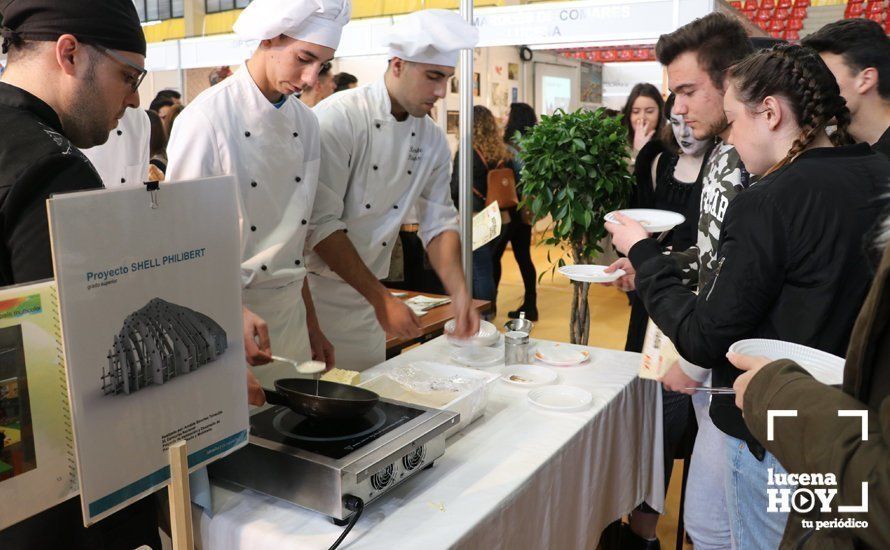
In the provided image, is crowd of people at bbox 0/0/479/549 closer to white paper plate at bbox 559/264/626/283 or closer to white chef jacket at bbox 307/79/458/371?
white chef jacket at bbox 307/79/458/371

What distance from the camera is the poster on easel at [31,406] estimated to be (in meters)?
0.74

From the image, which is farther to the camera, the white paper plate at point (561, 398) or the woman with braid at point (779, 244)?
the white paper plate at point (561, 398)

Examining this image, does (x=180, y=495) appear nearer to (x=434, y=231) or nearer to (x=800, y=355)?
(x=800, y=355)

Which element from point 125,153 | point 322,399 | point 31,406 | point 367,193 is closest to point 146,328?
point 31,406

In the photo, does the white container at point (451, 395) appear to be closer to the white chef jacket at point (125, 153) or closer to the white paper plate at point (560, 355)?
the white paper plate at point (560, 355)

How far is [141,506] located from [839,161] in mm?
1291

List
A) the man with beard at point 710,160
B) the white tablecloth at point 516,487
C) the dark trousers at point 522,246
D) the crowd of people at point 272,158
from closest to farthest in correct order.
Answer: the crowd of people at point 272,158 < the white tablecloth at point 516,487 < the man with beard at point 710,160 < the dark trousers at point 522,246

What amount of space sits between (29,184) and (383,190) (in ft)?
4.44

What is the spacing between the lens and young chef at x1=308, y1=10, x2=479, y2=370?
1997mm

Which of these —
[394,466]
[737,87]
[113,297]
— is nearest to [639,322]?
[737,87]

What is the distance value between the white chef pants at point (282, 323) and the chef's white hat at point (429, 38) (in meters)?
0.76

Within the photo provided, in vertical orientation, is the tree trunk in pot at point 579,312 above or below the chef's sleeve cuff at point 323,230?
below

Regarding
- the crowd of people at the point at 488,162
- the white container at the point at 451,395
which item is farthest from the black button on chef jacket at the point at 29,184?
the crowd of people at the point at 488,162

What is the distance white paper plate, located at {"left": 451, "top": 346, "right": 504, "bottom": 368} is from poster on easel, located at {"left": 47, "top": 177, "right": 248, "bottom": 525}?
1.05 metres
